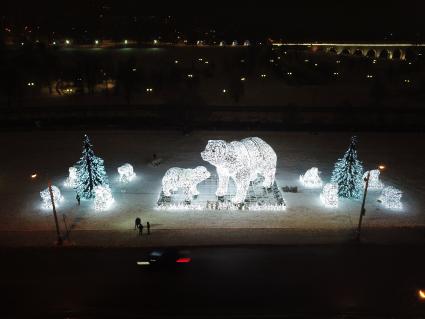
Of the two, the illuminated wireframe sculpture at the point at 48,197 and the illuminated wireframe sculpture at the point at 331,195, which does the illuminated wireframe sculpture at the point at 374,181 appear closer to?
the illuminated wireframe sculpture at the point at 331,195

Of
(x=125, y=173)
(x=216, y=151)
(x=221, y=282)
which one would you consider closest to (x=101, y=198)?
(x=125, y=173)

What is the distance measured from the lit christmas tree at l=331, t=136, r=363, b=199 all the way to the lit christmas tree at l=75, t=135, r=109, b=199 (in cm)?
1625

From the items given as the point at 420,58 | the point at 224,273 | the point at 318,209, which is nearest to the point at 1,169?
the point at 224,273

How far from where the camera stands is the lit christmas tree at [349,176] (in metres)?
25.9

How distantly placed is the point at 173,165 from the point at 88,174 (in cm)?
811

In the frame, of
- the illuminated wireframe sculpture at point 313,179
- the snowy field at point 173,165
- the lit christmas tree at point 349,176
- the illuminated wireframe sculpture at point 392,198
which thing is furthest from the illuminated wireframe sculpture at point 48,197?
A: the illuminated wireframe sculpture at point 392,198

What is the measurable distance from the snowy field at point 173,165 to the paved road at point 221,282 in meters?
3.10

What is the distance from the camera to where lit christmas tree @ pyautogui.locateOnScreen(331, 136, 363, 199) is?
85.0 ft

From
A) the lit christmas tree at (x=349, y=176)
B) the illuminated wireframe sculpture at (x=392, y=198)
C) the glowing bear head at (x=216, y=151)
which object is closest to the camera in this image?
the glowing bear head at (x=216, y=151)

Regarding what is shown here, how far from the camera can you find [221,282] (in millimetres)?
17328

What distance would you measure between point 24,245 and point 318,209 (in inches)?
692

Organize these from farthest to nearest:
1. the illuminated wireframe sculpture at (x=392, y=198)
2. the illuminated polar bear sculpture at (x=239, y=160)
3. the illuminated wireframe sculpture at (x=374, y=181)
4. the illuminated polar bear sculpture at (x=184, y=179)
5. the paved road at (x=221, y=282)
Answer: the illuminated wireframe sculpture at (x=374, y=181)
the illuminated polar bear sculpture at (x=184, y=179)
the illuminated wireframe sculpture at (x=392, y=198)
the illuminated polar bear sculpture at (x=239, y=160)
the paved road at (x=221, y=282)

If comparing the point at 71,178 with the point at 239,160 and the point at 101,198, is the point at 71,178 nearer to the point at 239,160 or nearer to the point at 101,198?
the point at 101,198

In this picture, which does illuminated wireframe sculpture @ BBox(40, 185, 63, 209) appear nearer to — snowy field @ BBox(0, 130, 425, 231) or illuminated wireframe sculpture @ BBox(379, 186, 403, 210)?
snowy field @ BBox(0, 130, 425, 231)
